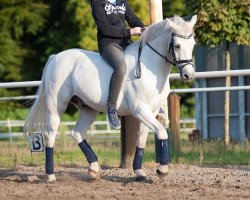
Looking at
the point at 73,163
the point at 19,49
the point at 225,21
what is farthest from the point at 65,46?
the point at 73,163

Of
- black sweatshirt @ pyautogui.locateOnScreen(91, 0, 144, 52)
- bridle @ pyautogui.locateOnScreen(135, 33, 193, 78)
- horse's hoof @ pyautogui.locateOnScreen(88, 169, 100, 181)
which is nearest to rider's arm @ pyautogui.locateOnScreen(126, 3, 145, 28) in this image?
black sweatshirt @ pyautogui.locateOnScreen(91, 0, 144, 52)

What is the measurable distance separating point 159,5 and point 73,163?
2831 millimetres

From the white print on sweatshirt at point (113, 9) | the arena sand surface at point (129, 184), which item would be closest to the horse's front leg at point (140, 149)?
the arena sand surface at point (129, 184)

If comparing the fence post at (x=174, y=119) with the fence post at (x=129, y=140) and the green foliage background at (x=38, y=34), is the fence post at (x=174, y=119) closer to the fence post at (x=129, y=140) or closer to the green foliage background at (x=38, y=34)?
the fence post at (x=129, y=140)

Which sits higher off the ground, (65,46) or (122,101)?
(65,46)

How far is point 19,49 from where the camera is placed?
41.4m

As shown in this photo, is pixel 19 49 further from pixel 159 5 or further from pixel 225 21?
pixel 159 5

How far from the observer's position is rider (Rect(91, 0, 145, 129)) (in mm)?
10508

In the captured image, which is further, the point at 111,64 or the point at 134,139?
the point at 134,139

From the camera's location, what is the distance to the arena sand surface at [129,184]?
9.30m

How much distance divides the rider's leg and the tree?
24.0 ft

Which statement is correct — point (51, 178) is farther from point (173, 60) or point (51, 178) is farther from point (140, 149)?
point (173, 60)

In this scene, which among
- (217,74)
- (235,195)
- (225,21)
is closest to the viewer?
(235,195)

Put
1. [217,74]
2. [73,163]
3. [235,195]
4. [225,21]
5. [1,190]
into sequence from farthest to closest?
[225,21] < [73,163] < [217,74] < [1,190] < [235,195]
